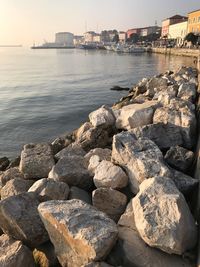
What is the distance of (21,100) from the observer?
1939cm

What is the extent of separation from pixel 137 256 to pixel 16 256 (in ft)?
4.07

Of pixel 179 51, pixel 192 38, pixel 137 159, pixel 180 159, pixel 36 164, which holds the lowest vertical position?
pixel 179 51

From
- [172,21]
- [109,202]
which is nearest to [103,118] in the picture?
[109,202]

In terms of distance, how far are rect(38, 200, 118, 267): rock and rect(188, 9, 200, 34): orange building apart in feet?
229

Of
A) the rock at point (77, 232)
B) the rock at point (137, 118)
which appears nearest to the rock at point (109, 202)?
the rock at point (77, 232)

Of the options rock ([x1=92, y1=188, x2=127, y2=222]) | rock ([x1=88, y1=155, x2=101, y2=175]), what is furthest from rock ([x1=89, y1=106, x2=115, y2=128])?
rock ([x1=92, y1=188, x2=127, y2=222])

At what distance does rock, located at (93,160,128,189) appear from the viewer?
13.8 feet

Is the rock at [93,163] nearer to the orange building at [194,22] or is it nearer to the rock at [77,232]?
the rock at [77,232]

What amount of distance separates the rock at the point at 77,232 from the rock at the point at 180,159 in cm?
158

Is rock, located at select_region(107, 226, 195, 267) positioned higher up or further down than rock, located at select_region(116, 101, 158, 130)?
further down

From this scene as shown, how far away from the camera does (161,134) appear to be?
527cm

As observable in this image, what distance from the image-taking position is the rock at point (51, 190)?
4117 millimetres

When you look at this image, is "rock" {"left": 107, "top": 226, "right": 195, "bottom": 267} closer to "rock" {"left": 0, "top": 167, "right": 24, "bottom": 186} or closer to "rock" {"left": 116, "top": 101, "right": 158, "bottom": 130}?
"rock" {"left": 0, "top": 167, "right": 24, "bottom": 186}

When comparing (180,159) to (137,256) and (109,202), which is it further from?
(137,256)
